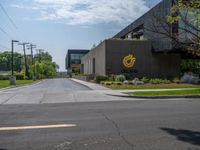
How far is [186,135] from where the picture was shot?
836 centimetres

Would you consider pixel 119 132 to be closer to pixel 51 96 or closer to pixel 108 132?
pixel 108 132

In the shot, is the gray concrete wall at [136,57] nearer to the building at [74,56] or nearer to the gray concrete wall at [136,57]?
the gray concrete wall at [136,57]

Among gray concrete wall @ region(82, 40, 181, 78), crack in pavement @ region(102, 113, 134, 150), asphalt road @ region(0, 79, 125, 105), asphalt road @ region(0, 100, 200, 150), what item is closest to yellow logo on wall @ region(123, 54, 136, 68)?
gray concrete wall @ region(82, 40, 181, 78)

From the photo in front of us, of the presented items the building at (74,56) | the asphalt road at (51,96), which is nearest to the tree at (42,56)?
the building at (74,56)

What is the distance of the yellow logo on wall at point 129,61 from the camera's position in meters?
39.9

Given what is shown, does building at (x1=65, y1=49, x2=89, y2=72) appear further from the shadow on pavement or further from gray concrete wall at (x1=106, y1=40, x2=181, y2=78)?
the shadow on pavement

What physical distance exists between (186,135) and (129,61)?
31.9 meters

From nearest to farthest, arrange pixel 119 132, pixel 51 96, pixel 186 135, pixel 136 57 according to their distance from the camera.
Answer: pixel 186 135
pixel 119 132
pixel 51 96
pixel 136 57

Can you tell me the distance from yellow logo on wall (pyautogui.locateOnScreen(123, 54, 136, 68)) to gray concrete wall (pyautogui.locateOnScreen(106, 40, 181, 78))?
319 millimetres

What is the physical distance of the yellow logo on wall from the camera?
3991cm

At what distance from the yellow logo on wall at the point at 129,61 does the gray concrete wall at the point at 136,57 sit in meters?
0.32

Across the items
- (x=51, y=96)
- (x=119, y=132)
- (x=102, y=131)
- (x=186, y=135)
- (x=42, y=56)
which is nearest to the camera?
(x=186, y=135)

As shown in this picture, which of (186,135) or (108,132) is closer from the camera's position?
(186,135)

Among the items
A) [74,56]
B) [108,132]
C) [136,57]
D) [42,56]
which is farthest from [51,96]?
[42,56]
